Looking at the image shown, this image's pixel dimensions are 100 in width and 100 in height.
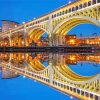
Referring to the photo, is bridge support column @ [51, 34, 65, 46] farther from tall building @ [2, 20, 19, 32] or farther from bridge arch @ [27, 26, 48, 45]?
tall building @ [2, 20, 19, 32]

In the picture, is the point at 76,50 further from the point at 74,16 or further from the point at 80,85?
the point at 80,85

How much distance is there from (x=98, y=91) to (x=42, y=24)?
229 ft

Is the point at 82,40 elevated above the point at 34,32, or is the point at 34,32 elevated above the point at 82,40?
the point at 34,32

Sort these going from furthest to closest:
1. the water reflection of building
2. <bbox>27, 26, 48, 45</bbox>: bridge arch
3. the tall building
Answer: the tall building, the water reflection of building, <bbox>27, 26, 48, 45</bbox>: bridge arch

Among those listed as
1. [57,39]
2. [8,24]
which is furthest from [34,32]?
[8,24]

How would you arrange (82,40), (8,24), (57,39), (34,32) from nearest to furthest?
1. (57,39)
2. (34,32)
3. (82,40)
4. (8,24)

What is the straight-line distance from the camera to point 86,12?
61375mm

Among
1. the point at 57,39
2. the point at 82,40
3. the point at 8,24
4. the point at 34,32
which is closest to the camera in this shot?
the point at 57,39

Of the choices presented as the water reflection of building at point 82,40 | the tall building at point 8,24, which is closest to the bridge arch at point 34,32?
the water reflection of building at point 82,40

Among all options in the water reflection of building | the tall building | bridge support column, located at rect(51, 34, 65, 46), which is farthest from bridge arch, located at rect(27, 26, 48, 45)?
the tall building

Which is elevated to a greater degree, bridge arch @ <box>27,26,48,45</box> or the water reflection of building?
bridge arch @ <box>27,26,48,45</box>

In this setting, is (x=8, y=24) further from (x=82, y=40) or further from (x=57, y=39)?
(x=57, y=39)

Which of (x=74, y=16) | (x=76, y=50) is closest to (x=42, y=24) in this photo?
(x=74, y=16)

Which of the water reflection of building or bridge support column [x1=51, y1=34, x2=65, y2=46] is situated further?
the water reflection of building
